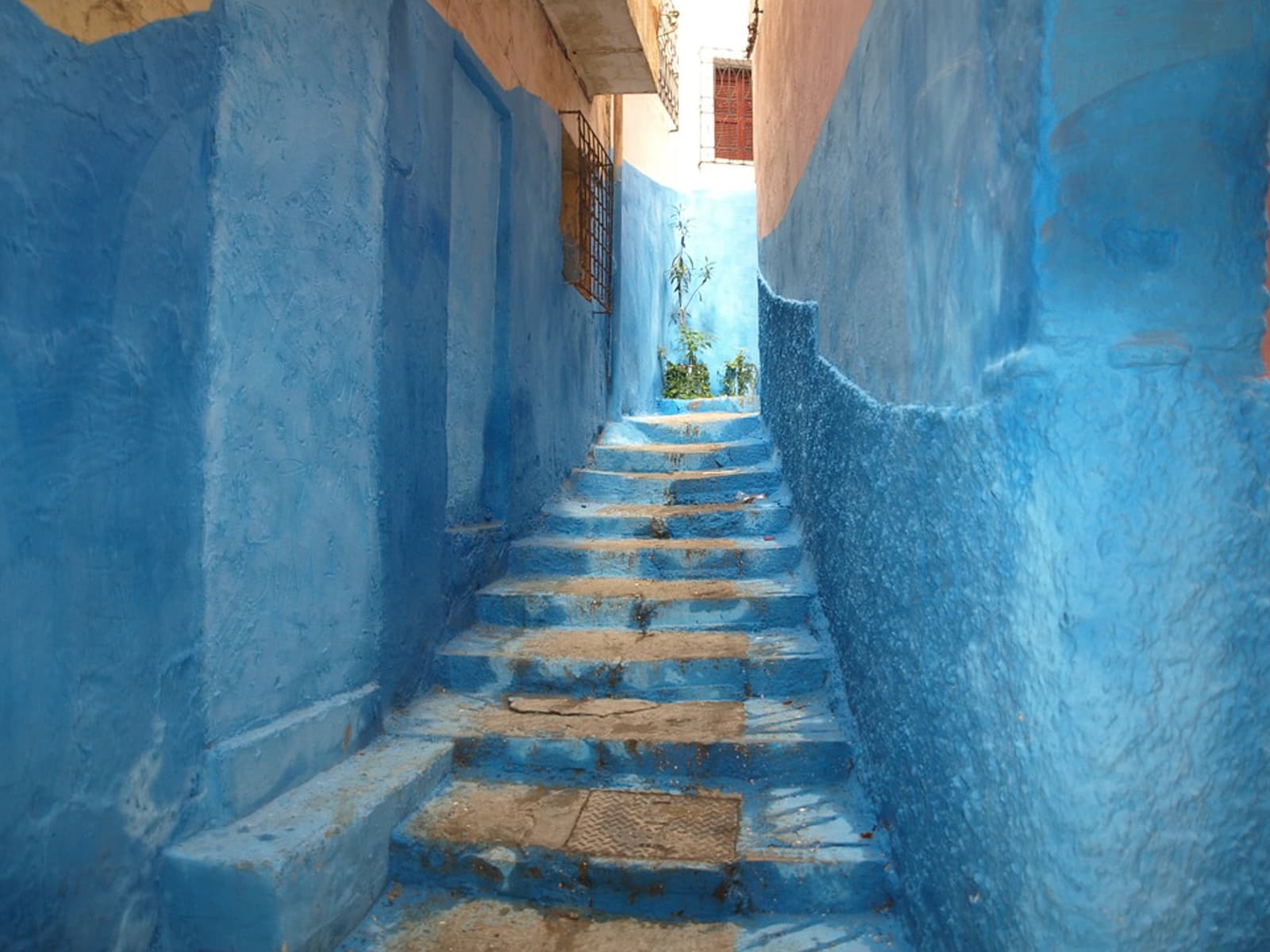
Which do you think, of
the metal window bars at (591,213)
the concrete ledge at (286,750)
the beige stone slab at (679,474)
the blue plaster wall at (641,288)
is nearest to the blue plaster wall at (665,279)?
the blue plaster wall at (641,288)

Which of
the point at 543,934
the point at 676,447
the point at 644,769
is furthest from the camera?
the point at 676,447

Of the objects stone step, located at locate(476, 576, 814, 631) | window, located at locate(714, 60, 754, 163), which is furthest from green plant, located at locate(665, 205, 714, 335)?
stone step, located at locate(476, 576, 814, 631)

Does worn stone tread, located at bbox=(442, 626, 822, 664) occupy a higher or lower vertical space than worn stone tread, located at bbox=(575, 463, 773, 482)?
lower

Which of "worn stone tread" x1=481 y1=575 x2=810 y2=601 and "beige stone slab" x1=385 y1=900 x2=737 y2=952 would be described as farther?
"worn stone tread" x1=481 y1=575 x2=810 y2=601

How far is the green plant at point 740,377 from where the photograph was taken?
33.2 feet

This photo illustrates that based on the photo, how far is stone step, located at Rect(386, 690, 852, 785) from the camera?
2.78 meters

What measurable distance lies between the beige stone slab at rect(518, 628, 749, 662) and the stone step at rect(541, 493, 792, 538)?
979mm

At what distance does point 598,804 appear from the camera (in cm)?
269

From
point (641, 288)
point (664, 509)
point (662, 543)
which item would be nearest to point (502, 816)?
point (662, 543)

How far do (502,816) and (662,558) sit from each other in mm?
1721

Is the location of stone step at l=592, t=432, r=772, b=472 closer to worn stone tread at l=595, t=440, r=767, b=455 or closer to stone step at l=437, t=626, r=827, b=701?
worn stone tread at l=595, t=440, r=767, b=455

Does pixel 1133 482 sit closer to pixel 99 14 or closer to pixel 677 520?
pixel 99 14

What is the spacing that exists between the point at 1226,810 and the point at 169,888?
2126 millimetres

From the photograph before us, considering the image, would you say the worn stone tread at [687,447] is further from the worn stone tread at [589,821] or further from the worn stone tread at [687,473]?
the worn stone tread at [589,821]
